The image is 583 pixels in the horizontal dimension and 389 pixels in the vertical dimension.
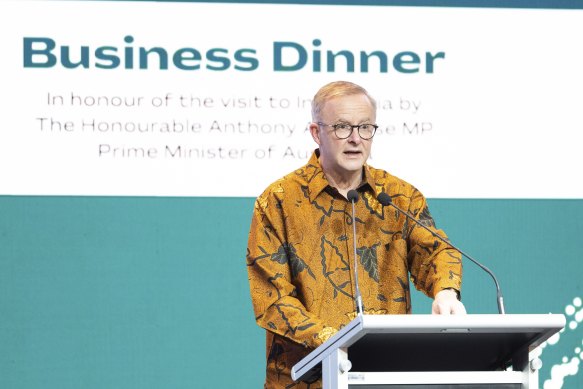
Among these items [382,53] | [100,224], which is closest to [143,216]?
[100,224]

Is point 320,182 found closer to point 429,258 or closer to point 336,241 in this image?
point 336,241

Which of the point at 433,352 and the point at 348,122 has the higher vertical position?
the point at 348,122

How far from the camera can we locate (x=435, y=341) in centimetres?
247

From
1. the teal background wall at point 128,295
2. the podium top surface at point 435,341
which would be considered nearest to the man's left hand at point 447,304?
the podium top surface at point 435,341

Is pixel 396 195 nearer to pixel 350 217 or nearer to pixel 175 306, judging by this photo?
pixel 350 217

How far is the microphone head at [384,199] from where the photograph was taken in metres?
2.95

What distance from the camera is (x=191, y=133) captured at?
4.75 m

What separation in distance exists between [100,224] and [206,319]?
2.03ft

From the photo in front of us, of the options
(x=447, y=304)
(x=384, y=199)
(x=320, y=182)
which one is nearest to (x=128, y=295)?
(x=320, y=182)

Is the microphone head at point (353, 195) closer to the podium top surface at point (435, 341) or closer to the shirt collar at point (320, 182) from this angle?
the shirt collar at point (320, 182)

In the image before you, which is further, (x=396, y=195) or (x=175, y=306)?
(x=175, y=306)

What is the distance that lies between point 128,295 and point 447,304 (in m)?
2.28

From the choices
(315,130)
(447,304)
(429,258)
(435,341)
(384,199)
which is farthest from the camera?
(315,130)

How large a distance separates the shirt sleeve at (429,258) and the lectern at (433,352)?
0.36m
